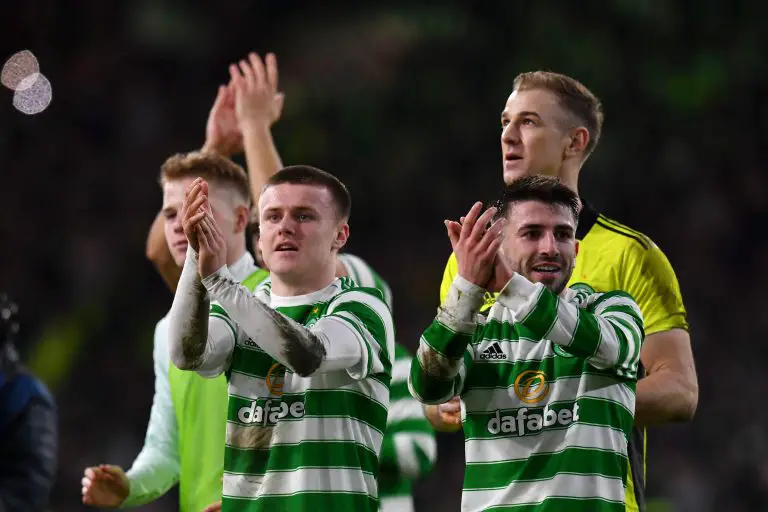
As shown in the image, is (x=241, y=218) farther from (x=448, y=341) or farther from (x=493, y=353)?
(x=448, y=341)

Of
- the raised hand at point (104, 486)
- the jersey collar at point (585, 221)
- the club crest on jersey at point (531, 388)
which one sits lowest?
the raised hand at point (104, 486)

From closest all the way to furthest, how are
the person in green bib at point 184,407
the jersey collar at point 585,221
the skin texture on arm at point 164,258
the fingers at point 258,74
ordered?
the jersey collar at point 585,221 < the person in green bib at point 184,407 < the skin texture on arm at point 164,258 < the fingers at point 258,74

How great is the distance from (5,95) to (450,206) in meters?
3.42

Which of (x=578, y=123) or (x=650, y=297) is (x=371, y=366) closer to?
(x=650, y=297)

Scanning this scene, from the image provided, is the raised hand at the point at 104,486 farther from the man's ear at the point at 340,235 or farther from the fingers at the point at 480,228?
the fingers at the point at 480,228

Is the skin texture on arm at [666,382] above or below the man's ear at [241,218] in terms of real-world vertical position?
below

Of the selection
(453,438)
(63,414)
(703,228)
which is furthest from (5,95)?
(703,228)

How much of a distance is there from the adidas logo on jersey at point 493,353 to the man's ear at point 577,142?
0.86 m

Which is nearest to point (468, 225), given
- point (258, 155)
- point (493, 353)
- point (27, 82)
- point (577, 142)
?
point (493, 353)

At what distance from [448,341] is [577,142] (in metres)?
1.12

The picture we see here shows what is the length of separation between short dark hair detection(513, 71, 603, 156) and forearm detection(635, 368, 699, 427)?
72 cm

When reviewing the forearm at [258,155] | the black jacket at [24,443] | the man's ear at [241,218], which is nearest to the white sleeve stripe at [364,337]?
the man's ear at [241,218]

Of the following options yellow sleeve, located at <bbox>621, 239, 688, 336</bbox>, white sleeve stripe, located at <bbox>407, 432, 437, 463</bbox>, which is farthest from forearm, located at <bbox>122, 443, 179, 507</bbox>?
yellow sleeve, located at <bbox>621, 239, 688, 336</bbox>

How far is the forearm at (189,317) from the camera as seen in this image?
2963 mm
